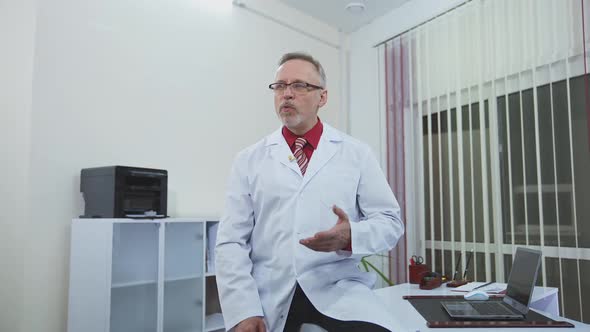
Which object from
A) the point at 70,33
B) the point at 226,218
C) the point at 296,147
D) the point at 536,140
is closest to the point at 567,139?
the point at 536,140

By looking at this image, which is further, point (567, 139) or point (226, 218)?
point (567, 139)

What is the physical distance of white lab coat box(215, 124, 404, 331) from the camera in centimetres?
133

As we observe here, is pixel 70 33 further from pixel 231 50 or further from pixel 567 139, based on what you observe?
pixel 567 139

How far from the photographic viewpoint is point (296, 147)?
1.62 metres

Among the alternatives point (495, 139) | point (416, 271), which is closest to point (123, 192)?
point (416, 271)

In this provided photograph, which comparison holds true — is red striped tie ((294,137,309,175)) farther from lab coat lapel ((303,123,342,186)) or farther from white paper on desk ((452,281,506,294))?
white paper on desk ((452,281,506,294))

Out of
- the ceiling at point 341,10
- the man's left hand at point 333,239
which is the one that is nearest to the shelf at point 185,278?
the man's left hand at point 333,239

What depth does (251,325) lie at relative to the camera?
128 centimetres

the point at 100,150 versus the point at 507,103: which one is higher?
the point at 507,103

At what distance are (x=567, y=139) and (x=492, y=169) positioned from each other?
0.53 metres

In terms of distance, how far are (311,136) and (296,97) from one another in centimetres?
17

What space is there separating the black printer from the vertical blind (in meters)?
2.07

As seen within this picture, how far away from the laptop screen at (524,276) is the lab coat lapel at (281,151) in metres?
1.11

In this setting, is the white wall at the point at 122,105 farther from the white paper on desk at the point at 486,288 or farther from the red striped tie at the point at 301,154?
the white paper on desk at the point at 486,288
